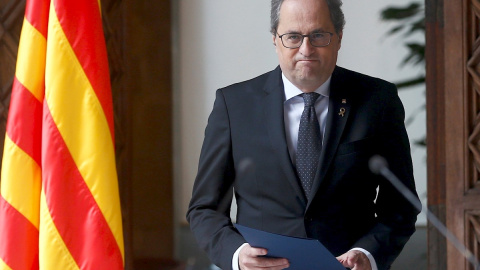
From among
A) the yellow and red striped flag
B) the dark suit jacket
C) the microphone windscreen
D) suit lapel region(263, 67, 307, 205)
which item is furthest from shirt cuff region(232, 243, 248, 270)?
the yellow and red striped flag

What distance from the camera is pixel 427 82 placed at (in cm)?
213

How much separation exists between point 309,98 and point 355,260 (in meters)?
0.44

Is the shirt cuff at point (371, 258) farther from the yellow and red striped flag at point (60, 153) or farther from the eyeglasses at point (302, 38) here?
the yellow and red striped flag at point (60, 153)

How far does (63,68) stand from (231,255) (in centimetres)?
95

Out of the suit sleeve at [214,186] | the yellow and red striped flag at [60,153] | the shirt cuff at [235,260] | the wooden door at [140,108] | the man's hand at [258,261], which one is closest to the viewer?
the man's hand at [258,261]

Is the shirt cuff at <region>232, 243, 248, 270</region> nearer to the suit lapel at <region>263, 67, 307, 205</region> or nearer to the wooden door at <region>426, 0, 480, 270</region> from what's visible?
the suit lapel at <region>263, 67, 307, 205</region>

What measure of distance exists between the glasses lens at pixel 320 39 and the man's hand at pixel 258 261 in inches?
21.6

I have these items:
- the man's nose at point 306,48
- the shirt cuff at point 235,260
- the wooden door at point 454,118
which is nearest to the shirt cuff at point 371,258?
the shirt cuff at point 235,260

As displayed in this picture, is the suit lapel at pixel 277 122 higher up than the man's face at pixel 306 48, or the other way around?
the man's face at pixel 306 48

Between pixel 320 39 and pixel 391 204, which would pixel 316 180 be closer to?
pixel 391 204

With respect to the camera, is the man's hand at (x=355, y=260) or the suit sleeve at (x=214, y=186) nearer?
the man's hand at (x=355, y=260)

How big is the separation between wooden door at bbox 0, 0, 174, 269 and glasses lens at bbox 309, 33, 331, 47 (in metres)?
0.78

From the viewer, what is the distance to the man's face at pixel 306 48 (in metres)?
1.59

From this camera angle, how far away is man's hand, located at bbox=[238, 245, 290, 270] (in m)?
1.34
